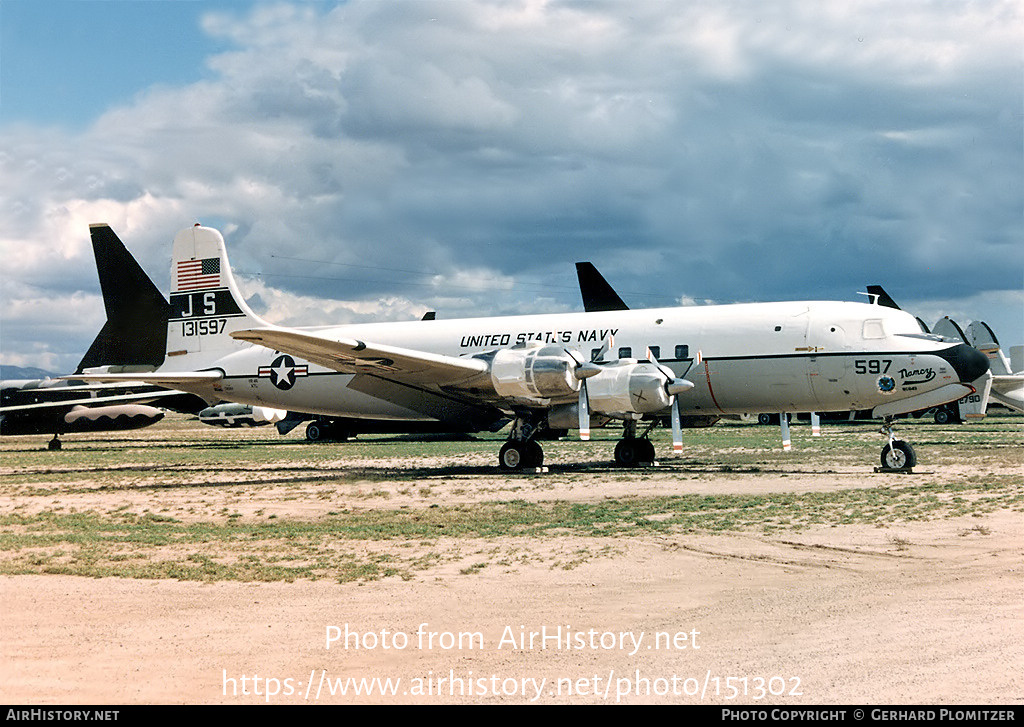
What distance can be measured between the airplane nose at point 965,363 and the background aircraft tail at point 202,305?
690 inches

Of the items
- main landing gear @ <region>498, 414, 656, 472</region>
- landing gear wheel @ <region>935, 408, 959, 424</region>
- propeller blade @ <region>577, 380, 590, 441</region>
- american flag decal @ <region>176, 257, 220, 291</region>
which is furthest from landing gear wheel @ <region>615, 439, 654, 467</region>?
landing gear wheel @ <region>935, 408, 959, 424</region>

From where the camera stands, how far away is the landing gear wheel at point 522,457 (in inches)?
835

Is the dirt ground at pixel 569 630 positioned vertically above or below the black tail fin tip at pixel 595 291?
below

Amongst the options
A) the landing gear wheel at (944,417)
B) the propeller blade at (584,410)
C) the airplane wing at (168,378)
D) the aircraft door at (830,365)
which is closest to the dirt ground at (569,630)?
the propeller blade at (584,410)

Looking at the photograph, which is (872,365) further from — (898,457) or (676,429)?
(676,429)

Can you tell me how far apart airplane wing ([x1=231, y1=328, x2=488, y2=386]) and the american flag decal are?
6.54 meters

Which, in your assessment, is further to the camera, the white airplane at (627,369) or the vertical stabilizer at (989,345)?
the vertical stabilizer at (989,345)

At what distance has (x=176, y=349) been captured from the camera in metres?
27.0

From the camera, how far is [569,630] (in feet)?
23.2

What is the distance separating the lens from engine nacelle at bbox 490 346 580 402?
19906 millimetres

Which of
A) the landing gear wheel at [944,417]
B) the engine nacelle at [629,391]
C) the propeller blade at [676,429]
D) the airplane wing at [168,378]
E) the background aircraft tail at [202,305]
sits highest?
the background aircraft tail at [202,305]

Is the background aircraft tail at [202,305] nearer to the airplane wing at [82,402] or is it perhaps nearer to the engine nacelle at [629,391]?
the engine nacelle at [629,391]

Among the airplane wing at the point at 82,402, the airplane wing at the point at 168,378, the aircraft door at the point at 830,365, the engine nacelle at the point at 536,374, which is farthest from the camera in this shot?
the airplane wing at the point at 82,402
